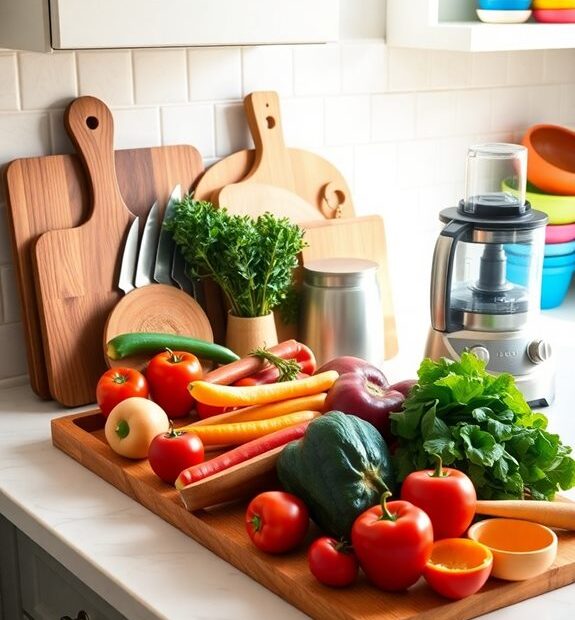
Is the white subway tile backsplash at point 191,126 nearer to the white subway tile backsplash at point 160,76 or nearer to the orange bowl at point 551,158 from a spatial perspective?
the white subway tile backsplash at point 160,76

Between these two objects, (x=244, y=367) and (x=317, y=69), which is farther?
(x=317, y=69)

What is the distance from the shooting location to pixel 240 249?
1.81 metres

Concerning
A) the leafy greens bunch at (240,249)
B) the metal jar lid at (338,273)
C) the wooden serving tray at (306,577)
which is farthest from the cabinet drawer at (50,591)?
the metal jar lid at (338,273)

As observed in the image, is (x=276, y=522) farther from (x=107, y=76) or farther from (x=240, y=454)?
(x=107, y=76)

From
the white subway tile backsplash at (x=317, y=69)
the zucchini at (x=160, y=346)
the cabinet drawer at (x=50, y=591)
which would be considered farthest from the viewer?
the white subway tile backsplash at (x=317, y=69)

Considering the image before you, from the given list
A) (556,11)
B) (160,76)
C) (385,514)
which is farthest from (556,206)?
(385,514)

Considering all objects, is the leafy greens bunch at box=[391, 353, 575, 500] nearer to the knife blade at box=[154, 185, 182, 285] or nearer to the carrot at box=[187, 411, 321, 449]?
the carrot at box=[187, 411, 321, 449]

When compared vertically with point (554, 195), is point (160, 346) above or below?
below

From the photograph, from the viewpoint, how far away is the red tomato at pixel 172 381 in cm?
167

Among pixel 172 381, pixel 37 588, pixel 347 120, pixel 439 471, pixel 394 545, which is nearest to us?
pixel 394 545

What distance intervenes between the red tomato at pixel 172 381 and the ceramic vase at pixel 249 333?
0.63 ft

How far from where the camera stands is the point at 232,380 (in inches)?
67.0

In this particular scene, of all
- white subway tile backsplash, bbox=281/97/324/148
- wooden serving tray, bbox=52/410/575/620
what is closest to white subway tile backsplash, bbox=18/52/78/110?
white subway tile backsplash, bbox=281/97/324/148

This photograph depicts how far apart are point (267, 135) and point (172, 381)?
23.5 inches
